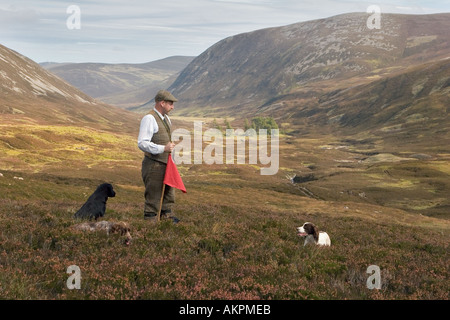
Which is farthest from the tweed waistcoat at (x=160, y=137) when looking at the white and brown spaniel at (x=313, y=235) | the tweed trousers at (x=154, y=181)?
the white and brown spaniel at (x=313, y=235)

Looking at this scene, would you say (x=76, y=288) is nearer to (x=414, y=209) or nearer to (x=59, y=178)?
(x=59, y=178)

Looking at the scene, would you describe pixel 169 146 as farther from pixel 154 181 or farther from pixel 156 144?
pixel 154 181

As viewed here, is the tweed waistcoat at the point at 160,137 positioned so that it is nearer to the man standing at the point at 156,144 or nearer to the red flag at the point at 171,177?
the man standing at the point at 156,144

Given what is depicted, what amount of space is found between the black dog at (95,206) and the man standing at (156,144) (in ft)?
6.42

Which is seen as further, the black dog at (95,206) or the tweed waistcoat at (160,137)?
the black dog at (95,206)

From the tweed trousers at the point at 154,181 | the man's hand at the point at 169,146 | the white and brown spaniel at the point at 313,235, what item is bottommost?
the white and brown spaniel at the point at 313,235

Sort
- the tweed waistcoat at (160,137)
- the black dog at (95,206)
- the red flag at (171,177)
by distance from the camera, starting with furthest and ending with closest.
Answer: the black dog at (95,206) → the red flag at (171,177) → the tweed waistcoat at (160,137)

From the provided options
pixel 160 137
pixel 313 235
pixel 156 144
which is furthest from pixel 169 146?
pixel 313 235

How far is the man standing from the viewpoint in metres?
10.7

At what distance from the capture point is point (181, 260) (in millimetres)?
7977

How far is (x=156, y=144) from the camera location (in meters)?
10.9

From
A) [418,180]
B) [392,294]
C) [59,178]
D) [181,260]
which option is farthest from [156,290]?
[418,180]

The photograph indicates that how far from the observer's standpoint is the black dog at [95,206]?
40.0 ft
